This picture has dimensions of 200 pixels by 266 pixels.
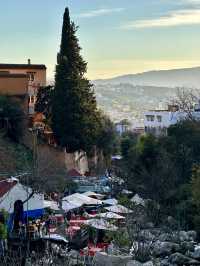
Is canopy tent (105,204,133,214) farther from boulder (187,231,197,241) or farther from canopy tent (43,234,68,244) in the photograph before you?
canopy tent (43,234,68,244)

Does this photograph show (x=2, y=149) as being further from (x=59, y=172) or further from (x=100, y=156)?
(x=100, y=156)

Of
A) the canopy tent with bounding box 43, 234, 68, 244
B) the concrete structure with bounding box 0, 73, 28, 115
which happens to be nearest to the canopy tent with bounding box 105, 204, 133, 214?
the canopy tent with bounding box 43, 234, 68, 244

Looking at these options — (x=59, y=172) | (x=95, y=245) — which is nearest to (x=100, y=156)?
(x=59, y=172)

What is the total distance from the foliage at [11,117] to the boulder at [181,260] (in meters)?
15.6

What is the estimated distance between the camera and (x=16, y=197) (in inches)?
881

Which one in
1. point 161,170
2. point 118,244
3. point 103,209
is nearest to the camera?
point 118,244

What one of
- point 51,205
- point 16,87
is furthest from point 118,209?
point 16,87

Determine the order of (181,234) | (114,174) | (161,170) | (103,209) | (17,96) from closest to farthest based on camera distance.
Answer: (181,234) → (103,209) → (161,170) → (17,96) → (114,174)

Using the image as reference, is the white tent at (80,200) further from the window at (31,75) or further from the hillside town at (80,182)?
the window at (31,75)

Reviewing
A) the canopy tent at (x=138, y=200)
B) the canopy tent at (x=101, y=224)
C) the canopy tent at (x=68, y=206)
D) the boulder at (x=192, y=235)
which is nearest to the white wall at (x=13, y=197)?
the canopy tent at (x=101, y=224)

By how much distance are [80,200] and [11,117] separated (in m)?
8.03

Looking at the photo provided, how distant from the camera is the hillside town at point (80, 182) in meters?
19.8

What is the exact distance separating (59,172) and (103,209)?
5826 millimetres

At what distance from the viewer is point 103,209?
2705 centimetres
